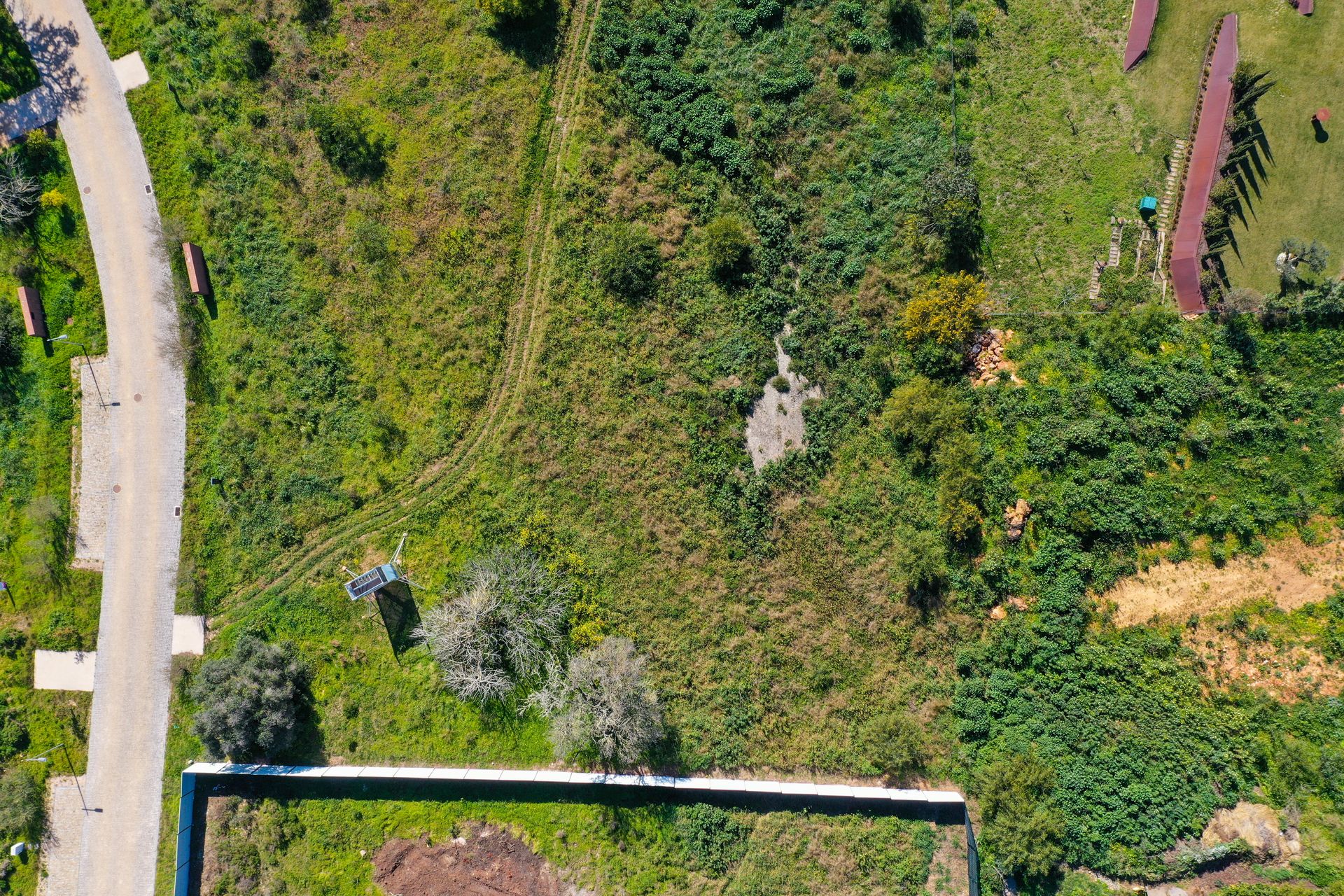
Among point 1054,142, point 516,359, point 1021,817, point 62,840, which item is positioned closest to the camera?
point 1021,817

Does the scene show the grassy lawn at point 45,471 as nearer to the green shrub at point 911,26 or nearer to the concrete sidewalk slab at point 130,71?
the concrete sidewalk slab at point 130,71

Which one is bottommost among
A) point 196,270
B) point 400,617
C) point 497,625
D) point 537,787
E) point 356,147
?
point 537,787

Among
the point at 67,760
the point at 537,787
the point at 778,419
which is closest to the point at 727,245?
the point at 778,419

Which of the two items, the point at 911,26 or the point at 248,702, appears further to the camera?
the point at 911,26

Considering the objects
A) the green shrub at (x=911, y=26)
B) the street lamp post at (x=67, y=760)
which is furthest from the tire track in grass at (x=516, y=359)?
the green shrub at (x=911, y=26)

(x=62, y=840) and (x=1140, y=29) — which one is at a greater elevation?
(x=1140, y=29)

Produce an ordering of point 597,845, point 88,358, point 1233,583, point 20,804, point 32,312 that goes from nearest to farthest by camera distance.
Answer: point 1233,583 → point 597,845 → point 20,804 → point 32,312 → point 88,358

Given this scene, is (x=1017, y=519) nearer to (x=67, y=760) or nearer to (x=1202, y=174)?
(x=1202, y=174)
